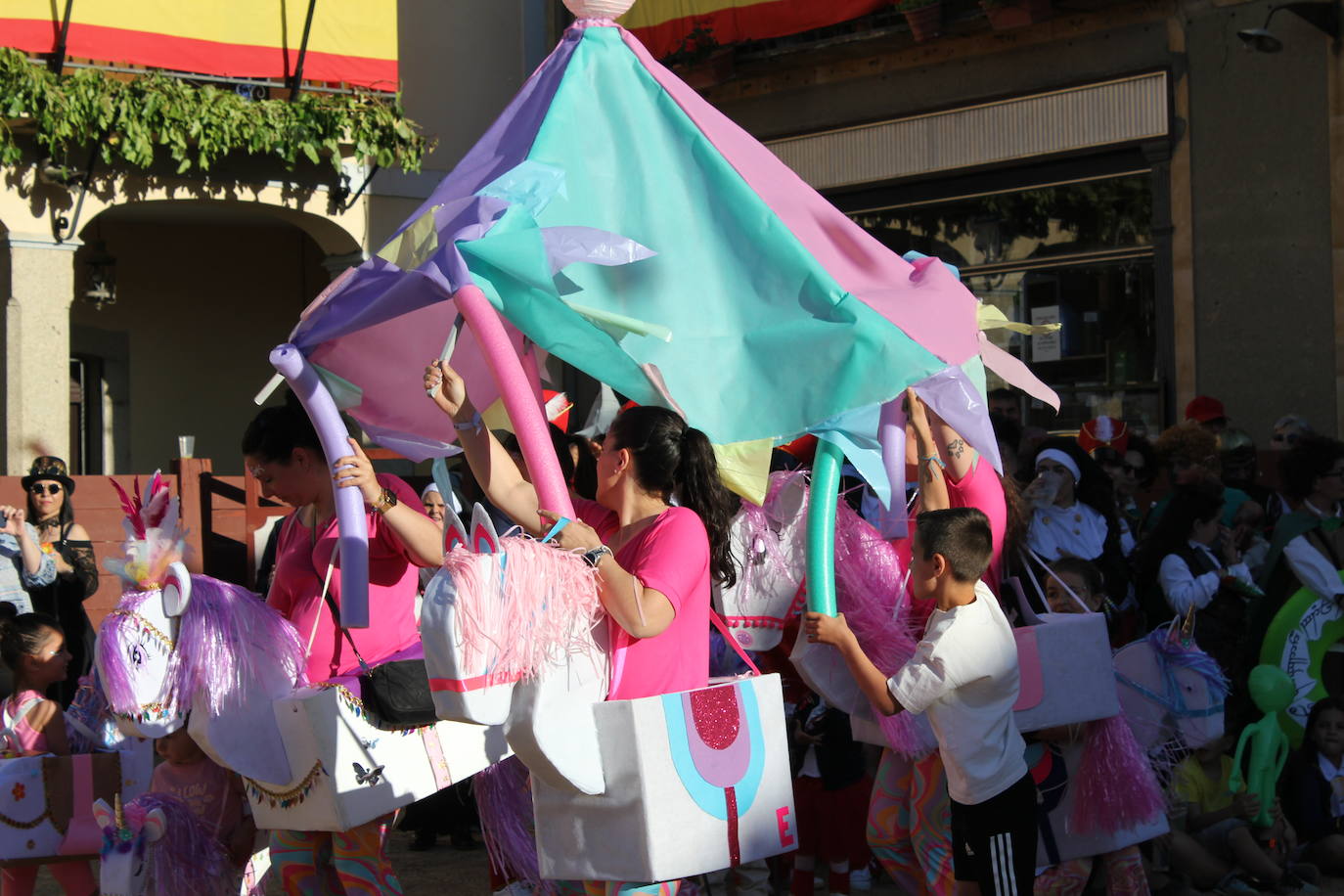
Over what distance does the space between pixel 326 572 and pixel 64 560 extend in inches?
161

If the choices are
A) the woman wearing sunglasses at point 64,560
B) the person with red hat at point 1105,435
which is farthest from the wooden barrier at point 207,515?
the person with red hat at point 1105,435

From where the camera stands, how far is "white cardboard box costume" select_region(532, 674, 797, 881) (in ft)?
11.0

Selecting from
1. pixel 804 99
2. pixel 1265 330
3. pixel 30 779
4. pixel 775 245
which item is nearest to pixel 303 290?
pixel 804 99

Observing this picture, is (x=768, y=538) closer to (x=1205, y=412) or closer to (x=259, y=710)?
(x=259, y=710)

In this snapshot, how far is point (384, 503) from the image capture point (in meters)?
4.06

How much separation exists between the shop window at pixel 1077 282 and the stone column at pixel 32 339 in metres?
7.41

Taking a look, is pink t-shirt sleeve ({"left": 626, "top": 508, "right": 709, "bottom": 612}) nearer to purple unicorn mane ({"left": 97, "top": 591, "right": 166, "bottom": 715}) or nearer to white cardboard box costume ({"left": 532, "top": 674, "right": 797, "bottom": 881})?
white cardboard box costume ({"left": 532, "top": 674, "right": 797, "bottom": 881})

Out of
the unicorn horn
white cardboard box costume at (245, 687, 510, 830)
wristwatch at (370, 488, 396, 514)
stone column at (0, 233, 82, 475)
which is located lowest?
white cardboard box costume at (245, 687, 510, 830)

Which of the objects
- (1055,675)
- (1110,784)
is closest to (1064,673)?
(1055,675)

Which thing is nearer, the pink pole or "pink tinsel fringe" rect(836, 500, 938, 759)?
the pink pole

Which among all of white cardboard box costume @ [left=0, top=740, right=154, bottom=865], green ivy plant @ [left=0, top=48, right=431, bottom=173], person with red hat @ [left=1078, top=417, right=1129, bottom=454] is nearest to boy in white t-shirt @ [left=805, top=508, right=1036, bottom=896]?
white cardboard box costume @ [left=0, top=740, right=154, bottom=865]

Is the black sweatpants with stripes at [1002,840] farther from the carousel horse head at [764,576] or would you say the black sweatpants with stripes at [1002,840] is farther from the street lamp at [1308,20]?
the street lamp at [1308,20]

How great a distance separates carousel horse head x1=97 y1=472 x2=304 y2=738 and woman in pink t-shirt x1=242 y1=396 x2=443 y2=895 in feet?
0.46

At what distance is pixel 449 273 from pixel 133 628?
4.39ft
